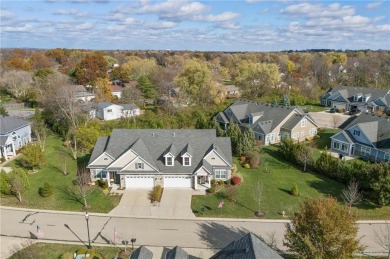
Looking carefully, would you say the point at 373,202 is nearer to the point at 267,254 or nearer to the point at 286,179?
the point at 286,179

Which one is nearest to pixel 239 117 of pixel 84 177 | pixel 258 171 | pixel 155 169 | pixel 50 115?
pixel 258 171

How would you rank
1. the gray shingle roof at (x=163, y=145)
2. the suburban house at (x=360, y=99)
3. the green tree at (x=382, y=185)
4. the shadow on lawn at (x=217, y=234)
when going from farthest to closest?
the suburban house at (x=360, y=99), the gray shingle roof at (x=163, y=145), the green tree at (x=382, y=185), the shadow on lawn at (x=217, y=234)

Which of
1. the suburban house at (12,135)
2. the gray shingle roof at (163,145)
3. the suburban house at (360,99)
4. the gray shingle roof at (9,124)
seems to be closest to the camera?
the gray shingle roof at (163,145)

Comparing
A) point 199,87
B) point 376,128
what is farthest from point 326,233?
point 199,87

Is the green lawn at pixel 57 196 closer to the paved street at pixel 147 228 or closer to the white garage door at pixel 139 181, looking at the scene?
the paved street at pixel 147 228

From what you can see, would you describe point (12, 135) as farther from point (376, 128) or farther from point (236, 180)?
point (376, 128)

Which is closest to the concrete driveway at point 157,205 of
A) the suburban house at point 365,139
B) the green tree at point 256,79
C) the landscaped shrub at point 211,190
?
the landscaped shrub at point 211,190

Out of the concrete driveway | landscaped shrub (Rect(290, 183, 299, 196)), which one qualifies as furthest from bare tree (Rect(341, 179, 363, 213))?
the concrete driveway
